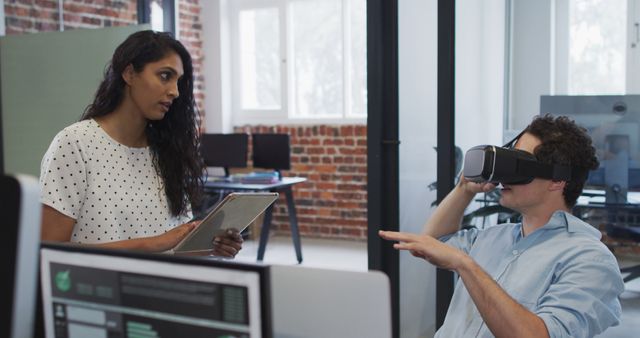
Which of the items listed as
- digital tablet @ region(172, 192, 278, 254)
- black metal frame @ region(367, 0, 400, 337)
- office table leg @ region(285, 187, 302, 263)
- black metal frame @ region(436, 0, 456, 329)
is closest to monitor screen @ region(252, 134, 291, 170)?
office table leg @ region(285, 187, 302, 263)

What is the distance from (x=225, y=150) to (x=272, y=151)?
0.46 meters

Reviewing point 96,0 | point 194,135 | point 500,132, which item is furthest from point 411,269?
point 96,0

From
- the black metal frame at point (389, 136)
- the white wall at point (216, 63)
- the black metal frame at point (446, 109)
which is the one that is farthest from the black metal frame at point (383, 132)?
the white wall at point (216, 63)

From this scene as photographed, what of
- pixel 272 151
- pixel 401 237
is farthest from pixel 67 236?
pixel 272 151

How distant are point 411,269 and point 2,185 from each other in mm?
2395

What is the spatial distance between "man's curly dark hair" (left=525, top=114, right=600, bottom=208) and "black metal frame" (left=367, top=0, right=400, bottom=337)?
122 centimetres

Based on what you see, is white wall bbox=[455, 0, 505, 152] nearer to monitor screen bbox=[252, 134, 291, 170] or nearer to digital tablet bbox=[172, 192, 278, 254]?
digital tablet bbox=[172, 192, 278, 254]

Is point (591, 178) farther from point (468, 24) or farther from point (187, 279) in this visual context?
point (187, 279)

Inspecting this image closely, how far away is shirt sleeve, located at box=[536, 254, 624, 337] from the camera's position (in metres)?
1.49

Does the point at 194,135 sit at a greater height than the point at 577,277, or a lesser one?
greater

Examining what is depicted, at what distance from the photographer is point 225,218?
1.78 meters

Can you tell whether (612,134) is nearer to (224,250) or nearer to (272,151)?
(224,250)

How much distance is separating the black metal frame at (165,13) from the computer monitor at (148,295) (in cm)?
278

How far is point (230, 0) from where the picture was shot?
696 centimetres
